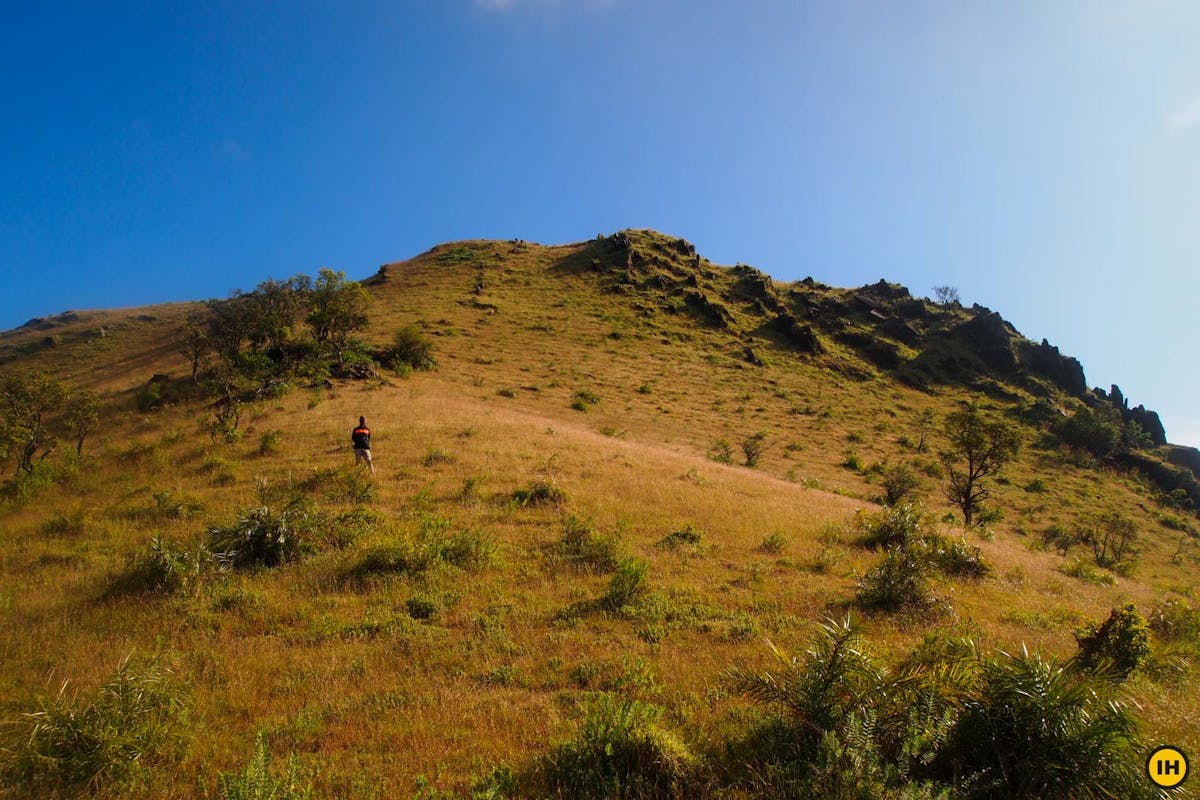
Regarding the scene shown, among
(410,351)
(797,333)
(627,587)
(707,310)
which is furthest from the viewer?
(707,310)

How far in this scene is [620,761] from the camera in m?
4.52

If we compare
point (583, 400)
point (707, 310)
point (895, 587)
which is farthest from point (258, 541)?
point (707, 310)

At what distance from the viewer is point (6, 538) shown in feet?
37.6

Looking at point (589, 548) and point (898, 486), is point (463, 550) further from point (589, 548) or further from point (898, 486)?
point (898, 486)

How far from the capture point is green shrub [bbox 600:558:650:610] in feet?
27.4

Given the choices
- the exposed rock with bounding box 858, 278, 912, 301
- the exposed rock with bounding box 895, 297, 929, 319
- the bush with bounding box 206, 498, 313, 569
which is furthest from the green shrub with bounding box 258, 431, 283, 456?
the exposed rock with bounding box 858, 278, 912, 301

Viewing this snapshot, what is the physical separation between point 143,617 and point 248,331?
33967 millimetres

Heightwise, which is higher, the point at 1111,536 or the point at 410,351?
the point at 410,351

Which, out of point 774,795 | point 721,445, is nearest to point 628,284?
point 721,445

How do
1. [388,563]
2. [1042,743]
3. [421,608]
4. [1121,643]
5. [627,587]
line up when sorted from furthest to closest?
[388,563], [627,587], [421,608], [1121,643], [1042,743]

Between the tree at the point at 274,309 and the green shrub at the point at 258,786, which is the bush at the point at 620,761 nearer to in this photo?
the green shrub at the point at 258,786

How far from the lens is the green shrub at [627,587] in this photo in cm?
835

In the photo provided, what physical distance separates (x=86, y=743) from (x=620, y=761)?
485cm

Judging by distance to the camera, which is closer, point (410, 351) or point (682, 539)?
point (682, 539)
